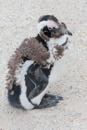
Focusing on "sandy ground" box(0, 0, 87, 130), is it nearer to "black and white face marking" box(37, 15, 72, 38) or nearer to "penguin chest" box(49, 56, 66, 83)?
"penguin chest" box(49, 56, 66, 83)

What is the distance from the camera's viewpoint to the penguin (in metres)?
1.75

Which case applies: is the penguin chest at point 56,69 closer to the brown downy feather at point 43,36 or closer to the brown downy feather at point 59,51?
the brown downy feather at point 59,51

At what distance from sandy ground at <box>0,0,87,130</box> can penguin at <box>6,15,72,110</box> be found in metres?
0.21

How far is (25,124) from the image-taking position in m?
2.00

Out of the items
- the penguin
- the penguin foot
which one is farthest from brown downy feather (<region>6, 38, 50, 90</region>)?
the penguin foot

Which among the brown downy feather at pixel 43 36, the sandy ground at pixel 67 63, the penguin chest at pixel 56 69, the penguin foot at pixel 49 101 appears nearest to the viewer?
the brown downy feather at pixel 43 36

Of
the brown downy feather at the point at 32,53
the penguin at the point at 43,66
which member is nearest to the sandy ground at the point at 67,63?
the penguin at the point at 43,66

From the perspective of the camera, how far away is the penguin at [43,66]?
5.75 feet

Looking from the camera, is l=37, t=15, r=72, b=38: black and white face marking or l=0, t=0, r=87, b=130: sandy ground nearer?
l=37, t=15, r=72, b=38: black and white face marking

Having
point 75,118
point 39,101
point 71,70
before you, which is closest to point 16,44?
point 71,70

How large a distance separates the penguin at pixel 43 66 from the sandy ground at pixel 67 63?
0.69 ft

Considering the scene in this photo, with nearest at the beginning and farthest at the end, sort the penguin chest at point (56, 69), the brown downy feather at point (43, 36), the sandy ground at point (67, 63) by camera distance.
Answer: the brown downy feather at point (43, 36), the penguin chest at point (56, 69), the sandy ground at point (67, 63)

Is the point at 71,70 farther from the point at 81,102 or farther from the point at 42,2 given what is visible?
the point at 42,2

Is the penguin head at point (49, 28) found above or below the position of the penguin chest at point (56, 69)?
above
